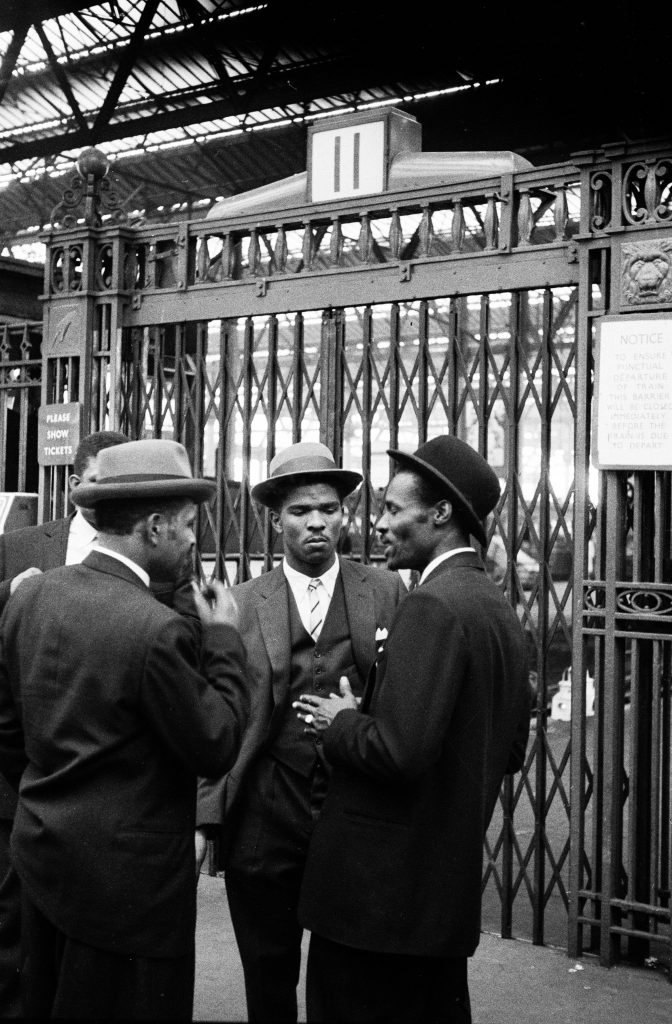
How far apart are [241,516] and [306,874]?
10.3 feet

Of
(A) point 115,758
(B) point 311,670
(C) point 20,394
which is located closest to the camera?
(A) point 115,758

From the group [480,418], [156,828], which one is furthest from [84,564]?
[480,418]

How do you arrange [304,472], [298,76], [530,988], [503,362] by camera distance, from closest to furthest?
[304,472] < [530,988] < [503,362] < [298,76]

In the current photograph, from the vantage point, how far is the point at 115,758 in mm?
2877

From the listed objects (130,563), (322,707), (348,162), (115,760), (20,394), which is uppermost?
(348,162)

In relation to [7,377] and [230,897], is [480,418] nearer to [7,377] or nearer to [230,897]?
[230,897]

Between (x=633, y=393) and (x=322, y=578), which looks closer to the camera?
(x=322, y=578)

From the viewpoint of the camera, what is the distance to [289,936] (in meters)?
3.73

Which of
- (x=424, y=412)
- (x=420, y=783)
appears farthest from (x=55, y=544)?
(x=420, y=783)

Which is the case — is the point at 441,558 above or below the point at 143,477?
below

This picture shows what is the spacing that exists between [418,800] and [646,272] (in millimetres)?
2771

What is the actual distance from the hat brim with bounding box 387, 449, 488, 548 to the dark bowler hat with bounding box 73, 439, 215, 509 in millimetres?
546

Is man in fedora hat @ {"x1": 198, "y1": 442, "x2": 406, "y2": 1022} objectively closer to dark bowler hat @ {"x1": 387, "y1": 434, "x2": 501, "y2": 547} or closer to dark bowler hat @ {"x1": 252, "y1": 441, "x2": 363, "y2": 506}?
dark bowler hat @ {"x1": 252, "y1": 441, "x2": 363, "y2": 506}

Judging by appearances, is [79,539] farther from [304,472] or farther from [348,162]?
[348,162]
